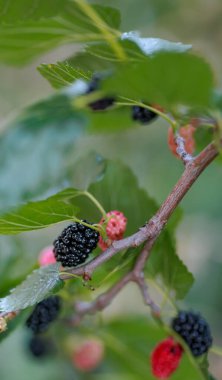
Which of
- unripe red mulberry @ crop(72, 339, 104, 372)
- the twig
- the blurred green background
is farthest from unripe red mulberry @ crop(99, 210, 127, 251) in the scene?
the blurred green background

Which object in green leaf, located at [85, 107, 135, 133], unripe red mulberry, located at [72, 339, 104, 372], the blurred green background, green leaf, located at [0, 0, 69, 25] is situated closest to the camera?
green leaf, located at [0, 0, 69, 25]

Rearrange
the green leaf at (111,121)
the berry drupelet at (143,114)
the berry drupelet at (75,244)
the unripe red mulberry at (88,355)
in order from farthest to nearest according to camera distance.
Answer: the unripe red mulberry at (88,355) → the green leaf at (111,121) → the berry drupelet at (143,114) → the berry drupelet at (75,244)

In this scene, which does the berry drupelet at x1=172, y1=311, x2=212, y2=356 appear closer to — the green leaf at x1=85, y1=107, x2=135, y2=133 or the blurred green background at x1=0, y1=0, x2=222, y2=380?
the green leaf at x1=85, y1=107, x2=135, y2=133

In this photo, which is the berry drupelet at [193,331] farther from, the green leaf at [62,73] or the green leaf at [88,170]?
the green leaf at [62,73]

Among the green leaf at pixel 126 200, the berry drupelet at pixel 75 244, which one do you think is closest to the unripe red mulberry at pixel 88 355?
the green leaf at pixel 126 200

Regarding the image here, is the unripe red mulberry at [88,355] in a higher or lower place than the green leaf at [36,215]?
higher

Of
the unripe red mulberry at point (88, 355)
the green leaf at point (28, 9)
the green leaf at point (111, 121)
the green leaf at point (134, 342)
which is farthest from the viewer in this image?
the unripe red mulberry at point (88, 355)
